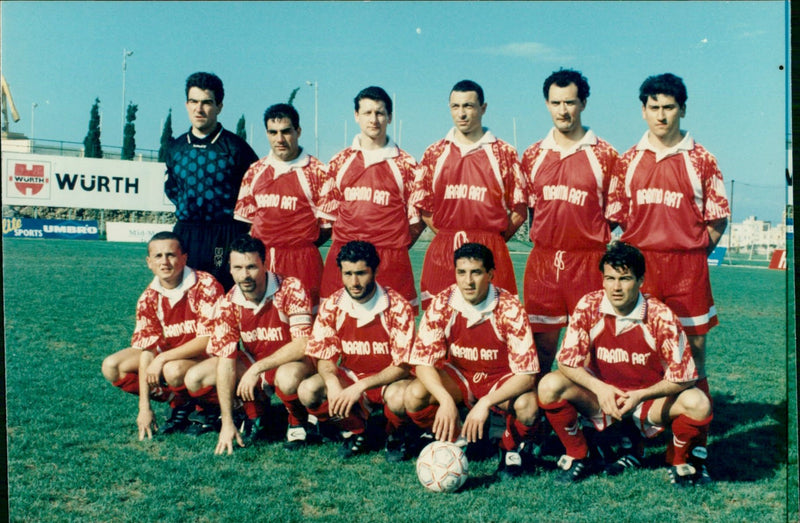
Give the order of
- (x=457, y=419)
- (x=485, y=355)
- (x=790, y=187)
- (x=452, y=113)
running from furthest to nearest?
(x=452, y=113)
(x=485, y=355)
(x=457, y=419)
(x=790, y=187)

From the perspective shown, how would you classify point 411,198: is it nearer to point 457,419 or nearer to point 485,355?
point 485,355

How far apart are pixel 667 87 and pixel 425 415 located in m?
2.22

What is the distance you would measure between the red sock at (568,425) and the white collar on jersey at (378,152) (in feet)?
6.17

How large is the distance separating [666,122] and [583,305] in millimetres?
1147

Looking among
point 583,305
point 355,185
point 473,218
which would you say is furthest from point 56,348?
point 583,305

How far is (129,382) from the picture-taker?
14.5 ft

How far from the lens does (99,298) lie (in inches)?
378

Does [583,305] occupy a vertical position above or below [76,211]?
below

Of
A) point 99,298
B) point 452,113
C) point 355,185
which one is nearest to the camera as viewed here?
point 452,113

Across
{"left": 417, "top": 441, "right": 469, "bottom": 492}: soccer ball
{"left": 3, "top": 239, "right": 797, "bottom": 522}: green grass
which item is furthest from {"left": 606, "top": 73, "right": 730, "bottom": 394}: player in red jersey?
{"left": 417, "top": 441, "right": 469, "bottom": 492}: soccer ball

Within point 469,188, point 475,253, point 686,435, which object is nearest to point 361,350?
point 475,253

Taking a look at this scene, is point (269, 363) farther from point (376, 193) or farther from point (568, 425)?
point (568, 425)

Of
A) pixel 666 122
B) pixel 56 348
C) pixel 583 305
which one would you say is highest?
pixel 666 122

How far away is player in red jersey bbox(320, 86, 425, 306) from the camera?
4469 millimetres
